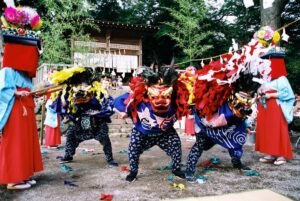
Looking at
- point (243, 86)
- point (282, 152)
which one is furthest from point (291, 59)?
point (243, 86)

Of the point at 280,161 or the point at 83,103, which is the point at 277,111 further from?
the point at 83,103

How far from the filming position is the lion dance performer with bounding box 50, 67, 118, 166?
17.5 feet

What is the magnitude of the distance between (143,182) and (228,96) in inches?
70.6

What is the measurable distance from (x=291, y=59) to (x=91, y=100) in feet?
33.9

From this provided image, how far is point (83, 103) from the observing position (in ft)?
17.8

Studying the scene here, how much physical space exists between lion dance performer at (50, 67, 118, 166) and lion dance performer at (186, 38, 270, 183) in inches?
69.1

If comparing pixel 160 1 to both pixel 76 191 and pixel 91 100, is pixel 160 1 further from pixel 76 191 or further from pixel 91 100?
pixel 76 191

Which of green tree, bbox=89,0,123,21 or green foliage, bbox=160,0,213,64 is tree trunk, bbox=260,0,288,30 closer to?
green foliage, bbox=160,0,213,64

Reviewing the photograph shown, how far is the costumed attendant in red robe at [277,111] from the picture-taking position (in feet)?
18.7

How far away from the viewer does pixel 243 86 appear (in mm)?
4492

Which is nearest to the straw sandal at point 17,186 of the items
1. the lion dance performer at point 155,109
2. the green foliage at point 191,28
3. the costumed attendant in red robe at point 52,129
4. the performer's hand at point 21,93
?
the performer's hand at point 21,93

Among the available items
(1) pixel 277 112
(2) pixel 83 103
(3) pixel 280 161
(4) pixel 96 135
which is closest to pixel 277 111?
(1) pixel 277 112

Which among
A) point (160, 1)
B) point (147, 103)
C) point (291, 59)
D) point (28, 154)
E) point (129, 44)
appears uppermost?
point (160, 1)

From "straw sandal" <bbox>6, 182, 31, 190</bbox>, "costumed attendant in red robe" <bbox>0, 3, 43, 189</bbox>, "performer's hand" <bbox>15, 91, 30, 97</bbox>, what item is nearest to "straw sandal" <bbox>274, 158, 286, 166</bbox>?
"costumed attendant in red robe" <bbox>0, 3, 43, 189</bbox>
